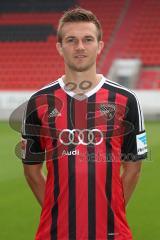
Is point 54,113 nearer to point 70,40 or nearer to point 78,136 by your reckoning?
point 78,136

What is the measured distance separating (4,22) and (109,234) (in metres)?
20.3

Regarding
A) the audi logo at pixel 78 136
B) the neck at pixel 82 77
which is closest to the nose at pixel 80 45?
the neck at pixel 82 77

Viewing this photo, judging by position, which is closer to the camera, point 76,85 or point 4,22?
point 76,85

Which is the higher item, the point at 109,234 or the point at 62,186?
the point at 62,186

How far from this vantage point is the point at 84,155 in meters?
2.23

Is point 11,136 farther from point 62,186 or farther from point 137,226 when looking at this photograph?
point 62,186

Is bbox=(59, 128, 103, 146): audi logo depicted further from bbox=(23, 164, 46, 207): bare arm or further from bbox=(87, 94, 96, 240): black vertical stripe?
bbox=(23, 164, 46, 207): bare arm

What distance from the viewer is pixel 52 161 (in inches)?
88.8

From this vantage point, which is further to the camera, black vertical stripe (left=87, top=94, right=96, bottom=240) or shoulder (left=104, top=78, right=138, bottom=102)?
shoulder (left=104, top=78, right=138, bottom=102)

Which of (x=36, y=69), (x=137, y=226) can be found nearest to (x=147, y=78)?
(x=36, y=69)

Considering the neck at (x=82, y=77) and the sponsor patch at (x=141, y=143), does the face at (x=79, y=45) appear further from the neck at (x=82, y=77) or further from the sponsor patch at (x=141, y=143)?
the sponsor patch at (x=141, y=143)

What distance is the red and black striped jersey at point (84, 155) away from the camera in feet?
7.25

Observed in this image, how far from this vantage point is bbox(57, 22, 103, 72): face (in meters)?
2.20

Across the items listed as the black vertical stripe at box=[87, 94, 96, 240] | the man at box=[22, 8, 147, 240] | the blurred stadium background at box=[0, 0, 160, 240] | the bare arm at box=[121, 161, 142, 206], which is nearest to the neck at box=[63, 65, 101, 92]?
the man at box=[22, 8, 147, 240]
